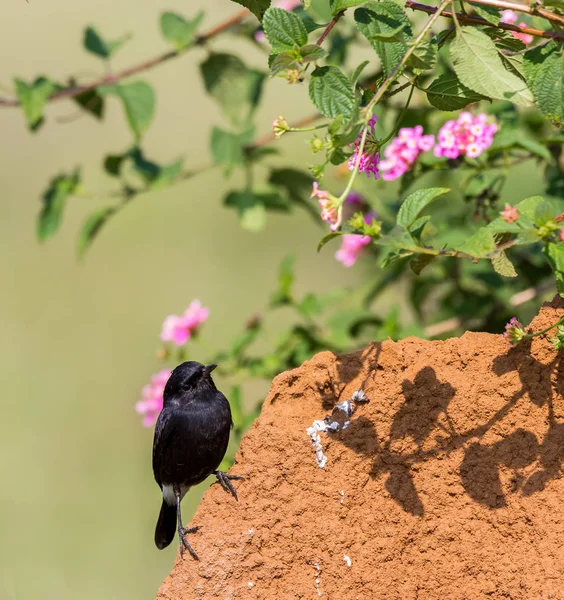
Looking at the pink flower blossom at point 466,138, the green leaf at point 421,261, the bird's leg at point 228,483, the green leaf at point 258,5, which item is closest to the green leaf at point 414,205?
the green leaf at point 421,261

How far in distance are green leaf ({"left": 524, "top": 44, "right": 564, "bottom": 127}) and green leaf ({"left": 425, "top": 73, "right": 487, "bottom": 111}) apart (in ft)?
0.59

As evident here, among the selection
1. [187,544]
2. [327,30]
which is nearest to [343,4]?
[327,30]

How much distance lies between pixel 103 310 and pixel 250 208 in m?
6.40

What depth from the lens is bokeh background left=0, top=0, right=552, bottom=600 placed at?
8.19 metres

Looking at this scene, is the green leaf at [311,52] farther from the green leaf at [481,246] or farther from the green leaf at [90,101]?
the green leaf at [90,101]

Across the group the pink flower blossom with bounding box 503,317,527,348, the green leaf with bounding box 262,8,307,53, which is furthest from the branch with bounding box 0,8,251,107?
the pink flower blossom with bounding box 503,317,527,348

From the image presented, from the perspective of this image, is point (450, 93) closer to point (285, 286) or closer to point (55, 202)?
point (285, 286)

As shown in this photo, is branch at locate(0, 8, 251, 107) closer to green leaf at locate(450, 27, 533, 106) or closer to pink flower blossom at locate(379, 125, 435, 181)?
pink flower blossom at locate(379, 125, 435, 181)

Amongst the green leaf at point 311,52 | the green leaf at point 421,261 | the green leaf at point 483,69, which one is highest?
the green leaf at point 311,52

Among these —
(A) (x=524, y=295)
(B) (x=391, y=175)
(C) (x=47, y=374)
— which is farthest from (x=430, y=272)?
(C) (x=47, y=374)

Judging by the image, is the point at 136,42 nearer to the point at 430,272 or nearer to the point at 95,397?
the point at 95,397

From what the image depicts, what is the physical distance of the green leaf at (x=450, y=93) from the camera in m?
2.93

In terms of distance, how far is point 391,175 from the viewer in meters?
4.32

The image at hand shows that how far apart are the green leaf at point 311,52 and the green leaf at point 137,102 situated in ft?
8.13
